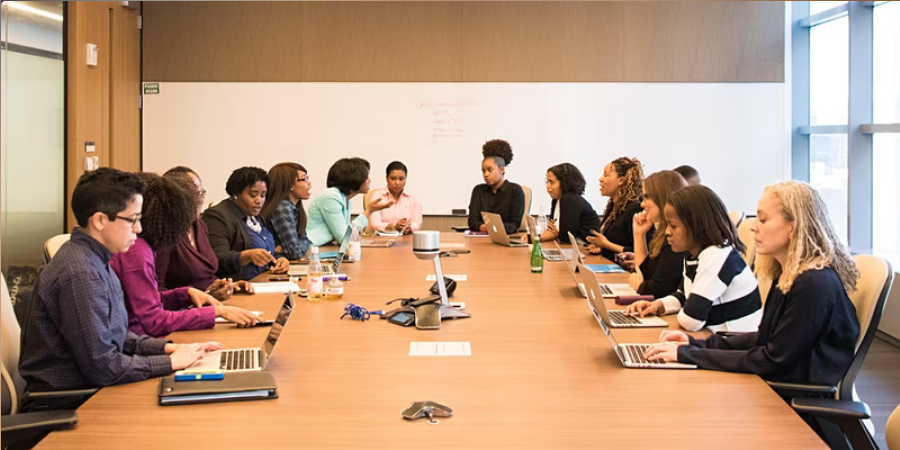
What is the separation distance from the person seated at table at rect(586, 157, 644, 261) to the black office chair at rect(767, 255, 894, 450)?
228 cm

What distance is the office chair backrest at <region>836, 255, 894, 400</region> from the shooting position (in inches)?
99.7

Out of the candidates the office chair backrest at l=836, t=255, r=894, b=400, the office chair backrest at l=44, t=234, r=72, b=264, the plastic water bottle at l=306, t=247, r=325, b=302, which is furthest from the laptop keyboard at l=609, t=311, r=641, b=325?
the office chair backrest at l=44, t=234, r=72, b=264

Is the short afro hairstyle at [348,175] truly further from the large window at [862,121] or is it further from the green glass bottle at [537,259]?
the large window at [862,121]

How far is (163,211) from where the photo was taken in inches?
114

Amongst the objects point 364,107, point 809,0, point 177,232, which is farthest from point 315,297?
point 809,0

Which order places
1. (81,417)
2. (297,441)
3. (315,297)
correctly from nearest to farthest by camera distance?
1. (297,441)
2. (81,417)
3. (315,297)

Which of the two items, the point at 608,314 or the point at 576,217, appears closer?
the point at 608,314

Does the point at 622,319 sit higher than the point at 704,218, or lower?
lower

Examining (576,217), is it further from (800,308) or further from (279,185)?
(800,308)

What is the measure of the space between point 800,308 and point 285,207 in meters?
3.45

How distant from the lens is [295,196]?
5273mm

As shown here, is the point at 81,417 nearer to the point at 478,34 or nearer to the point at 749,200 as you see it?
the point at 478,34

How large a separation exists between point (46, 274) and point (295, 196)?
9.86 feet

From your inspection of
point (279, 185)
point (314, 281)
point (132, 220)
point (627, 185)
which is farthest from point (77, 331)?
point (627, 185)
